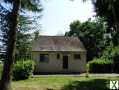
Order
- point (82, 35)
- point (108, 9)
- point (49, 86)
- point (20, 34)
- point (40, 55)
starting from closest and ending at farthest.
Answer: point (49, 86), point (108, 9), point (20, 34), point (40, 55), point (82, 35)

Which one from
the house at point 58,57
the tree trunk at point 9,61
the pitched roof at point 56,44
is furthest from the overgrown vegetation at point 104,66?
the tree trunk at point 9,61

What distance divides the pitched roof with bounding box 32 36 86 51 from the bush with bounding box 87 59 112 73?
259 centimetres

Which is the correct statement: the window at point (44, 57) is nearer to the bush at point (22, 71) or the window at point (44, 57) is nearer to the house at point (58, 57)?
the house at point (58, 57)

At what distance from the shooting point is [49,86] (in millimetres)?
27141

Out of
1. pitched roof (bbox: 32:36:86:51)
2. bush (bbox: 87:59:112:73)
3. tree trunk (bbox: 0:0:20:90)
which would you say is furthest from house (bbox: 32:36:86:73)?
tree trunk (bbox: 0:0:20:90)

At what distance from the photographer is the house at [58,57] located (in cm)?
4584

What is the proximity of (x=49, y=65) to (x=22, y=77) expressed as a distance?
11719 mm

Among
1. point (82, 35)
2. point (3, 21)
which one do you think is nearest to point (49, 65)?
point (3, 21)

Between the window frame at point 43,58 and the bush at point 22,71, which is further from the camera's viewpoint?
the window frame at point 43,58

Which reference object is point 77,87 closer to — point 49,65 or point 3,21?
point 3,21

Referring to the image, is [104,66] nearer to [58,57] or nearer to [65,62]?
[65,62]

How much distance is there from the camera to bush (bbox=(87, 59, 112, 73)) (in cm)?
4741

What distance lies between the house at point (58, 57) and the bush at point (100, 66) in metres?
1.43

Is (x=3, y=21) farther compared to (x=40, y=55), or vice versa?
(x=40, y=55)
